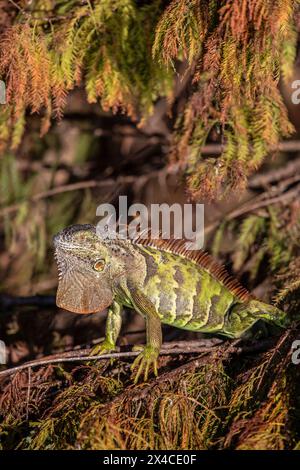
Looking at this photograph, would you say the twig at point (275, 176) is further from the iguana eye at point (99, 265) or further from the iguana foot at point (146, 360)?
the iguana foot at point (146, 360)

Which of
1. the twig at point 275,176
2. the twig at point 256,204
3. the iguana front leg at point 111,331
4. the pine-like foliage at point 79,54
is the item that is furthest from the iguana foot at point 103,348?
the twig at point 275,176

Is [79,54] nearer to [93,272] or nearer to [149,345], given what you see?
[93,272]

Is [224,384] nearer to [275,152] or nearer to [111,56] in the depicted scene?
[275,152]

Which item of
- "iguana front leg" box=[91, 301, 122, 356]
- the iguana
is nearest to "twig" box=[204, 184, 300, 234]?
the iguana

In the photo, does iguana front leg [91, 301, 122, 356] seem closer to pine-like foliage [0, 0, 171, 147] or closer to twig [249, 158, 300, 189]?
pine-like foliage [0, 0, 171, 147]
